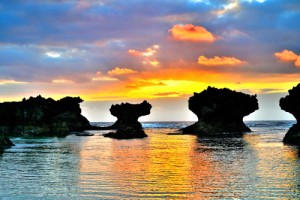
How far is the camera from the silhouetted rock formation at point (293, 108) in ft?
244

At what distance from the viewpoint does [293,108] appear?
76.3 metres

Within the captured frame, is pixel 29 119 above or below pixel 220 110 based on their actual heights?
below

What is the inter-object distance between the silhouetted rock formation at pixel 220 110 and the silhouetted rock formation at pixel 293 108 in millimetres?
47464

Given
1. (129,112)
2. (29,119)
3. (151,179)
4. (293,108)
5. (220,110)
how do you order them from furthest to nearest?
(129,112)
(220,110)
(29,119)
(293,108)
(151,179)

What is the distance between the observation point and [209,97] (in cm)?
13175

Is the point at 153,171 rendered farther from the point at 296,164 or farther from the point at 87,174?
the point at 296,164

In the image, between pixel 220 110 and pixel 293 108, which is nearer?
pixel 293 108

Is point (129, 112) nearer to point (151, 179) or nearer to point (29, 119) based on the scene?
point (29, 119)

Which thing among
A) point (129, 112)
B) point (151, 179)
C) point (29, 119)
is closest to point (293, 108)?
point (151, 179)

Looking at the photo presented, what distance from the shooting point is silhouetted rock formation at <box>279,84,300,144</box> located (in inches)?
2933

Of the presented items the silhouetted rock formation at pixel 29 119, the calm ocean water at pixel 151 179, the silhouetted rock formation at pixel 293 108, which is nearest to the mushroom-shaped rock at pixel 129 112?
the silhouetted rock formation at pixel 29 119

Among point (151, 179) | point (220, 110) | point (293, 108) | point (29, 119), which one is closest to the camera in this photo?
point (151, 179)

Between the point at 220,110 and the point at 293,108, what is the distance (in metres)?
51.0

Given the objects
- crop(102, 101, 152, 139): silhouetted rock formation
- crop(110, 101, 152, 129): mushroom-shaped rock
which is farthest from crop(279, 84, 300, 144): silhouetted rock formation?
crop(110, 101, 152, 129): mushroom-shaped rock
